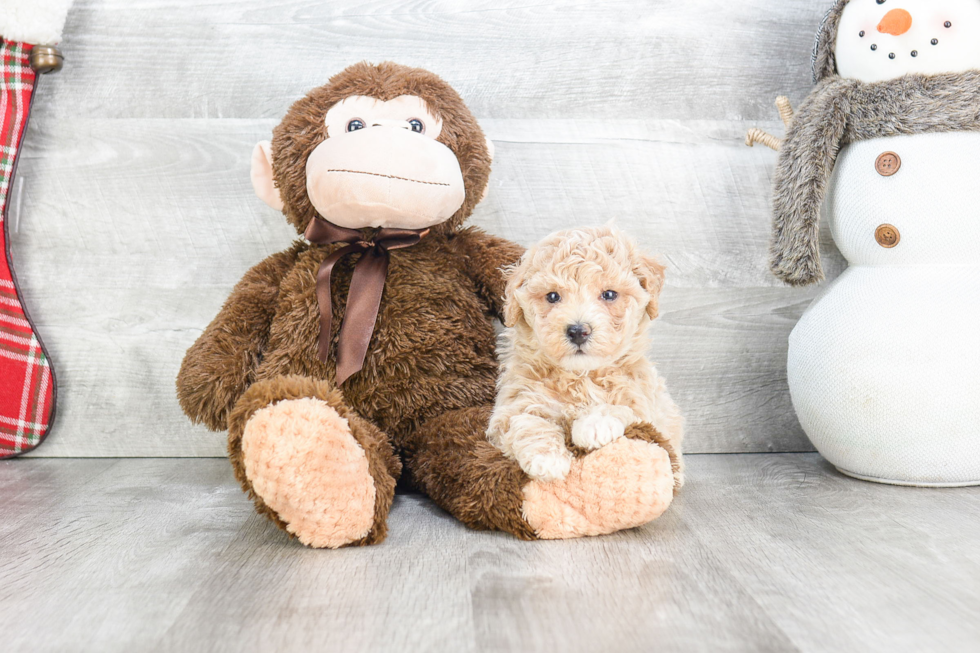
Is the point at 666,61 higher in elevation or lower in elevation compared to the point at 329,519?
higher

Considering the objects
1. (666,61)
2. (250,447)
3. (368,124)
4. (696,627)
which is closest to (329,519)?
(250,447)

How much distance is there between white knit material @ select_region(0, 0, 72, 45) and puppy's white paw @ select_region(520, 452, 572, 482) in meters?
1.03

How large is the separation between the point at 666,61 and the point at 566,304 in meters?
0.65

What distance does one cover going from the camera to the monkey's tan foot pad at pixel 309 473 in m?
0.81

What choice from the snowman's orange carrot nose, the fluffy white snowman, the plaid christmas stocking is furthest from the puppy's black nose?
the plaid christmas stocking

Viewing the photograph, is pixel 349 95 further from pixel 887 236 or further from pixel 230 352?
pixel 887 236

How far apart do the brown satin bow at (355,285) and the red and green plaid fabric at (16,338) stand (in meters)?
0.56

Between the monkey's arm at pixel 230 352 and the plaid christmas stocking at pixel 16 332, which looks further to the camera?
the plaid christmas stocking at pixel 16 332

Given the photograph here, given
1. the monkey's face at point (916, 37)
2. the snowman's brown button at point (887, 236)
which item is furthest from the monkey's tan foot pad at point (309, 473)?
the monkey's face at point (916, 37)

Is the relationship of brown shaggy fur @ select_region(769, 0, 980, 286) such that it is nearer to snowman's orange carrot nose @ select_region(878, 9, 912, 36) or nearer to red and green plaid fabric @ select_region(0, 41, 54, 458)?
snowman's orange carrot nose @ select_region(878, 9, 912, 36)

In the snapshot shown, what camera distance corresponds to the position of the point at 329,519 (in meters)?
0.82

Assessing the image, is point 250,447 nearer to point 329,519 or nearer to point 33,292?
point 329,519

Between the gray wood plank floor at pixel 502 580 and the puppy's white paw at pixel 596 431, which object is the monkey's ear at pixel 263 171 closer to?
the gray wood plank floor at pixel 502 580

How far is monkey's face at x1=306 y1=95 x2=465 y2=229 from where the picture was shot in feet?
3.13
